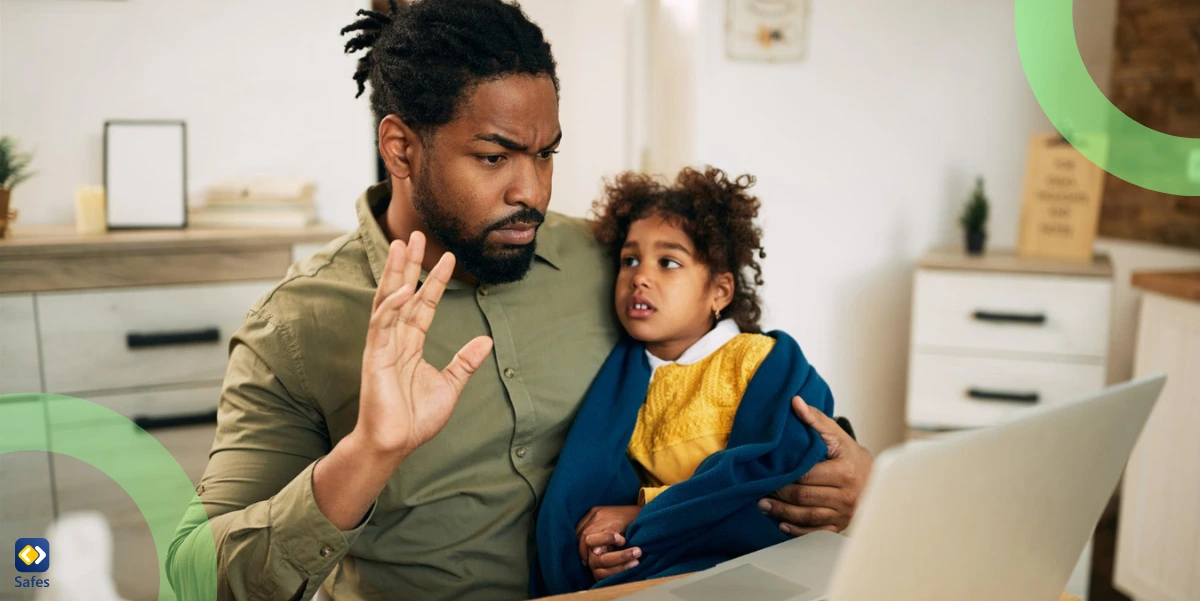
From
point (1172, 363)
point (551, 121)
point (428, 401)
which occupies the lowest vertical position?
point (1172, 363)

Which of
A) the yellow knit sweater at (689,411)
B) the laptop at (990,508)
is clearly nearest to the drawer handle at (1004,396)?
the yellow knit sweater at (689,411)

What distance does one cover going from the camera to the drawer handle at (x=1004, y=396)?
222cm

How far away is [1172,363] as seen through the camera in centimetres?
199

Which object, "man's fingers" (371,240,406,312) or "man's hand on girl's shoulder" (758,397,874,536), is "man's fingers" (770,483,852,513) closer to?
"man's hand on girl's shoulder" (758,397,874,536)

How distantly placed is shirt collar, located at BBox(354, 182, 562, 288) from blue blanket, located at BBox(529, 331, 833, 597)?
0.21 m

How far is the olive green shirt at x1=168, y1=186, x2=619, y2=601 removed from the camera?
110cm

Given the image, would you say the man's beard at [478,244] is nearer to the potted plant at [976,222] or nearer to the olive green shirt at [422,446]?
the olive green shirt at [422,446]

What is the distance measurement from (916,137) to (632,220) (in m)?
1.52

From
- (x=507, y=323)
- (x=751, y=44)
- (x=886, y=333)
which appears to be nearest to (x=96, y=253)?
(x=507, y=323)

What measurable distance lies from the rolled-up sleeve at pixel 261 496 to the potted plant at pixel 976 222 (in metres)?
1.84

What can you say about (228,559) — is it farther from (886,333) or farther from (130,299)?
(886,333)

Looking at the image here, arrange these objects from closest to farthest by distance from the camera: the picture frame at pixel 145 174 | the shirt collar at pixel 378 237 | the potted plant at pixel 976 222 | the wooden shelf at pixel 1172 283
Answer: the shirt collar at pixel 378 237 → the wooden shelf at pixel 1172 283 → the picture frame at pixel 145 174 → the potted plant at pixel 976 222

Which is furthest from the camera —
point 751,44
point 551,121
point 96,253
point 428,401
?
point 751,44

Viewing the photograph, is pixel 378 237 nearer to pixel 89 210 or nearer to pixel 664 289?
pixel 664 289
